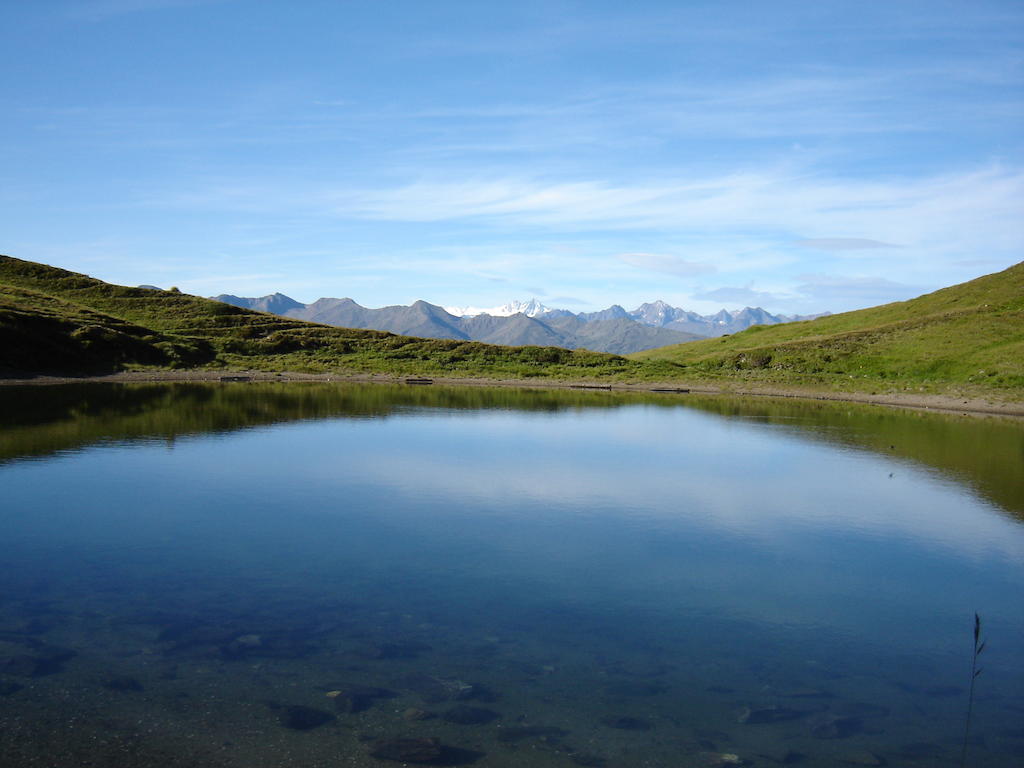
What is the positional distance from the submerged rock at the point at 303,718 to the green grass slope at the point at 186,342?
94309 millimetres

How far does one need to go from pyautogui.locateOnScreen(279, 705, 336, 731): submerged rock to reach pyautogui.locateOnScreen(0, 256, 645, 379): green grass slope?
309 ft

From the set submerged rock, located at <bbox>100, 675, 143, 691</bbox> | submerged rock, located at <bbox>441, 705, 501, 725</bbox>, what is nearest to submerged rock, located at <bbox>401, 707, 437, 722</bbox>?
submerged rock, located at <bbox>441, 705, 501, 725</bbox>

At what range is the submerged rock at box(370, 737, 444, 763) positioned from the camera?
41.9ft

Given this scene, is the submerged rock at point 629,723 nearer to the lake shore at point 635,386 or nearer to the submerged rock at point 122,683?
the submerged rock at point 122,683

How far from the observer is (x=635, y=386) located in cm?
11644

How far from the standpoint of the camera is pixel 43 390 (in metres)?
78.1

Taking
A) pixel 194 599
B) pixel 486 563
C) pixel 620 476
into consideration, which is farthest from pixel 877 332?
pixel 194 599

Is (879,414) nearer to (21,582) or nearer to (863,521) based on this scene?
(863,521)

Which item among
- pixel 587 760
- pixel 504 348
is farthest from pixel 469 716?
pixel 504 348

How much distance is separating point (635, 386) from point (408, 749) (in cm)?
10572

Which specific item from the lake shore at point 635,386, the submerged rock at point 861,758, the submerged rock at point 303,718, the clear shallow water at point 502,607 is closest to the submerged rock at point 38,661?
the clear shallow water at point 502,607

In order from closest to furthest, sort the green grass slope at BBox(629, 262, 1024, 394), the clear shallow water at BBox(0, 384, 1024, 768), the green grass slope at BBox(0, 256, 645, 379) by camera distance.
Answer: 1. the clear shallow water at BBox(0, 384, 1024, 768)
2. the green grass slope at BBox(629, 262, 1024, 394)
3. the green grass slope at BBox(0, 256, 645, 379)

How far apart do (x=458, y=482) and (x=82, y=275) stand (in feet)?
490

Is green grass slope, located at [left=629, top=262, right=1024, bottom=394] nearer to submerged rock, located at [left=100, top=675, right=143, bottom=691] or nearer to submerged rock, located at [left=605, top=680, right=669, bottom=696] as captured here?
submerged rock, located at [left=605, top=680, right=669, bottom=696]
